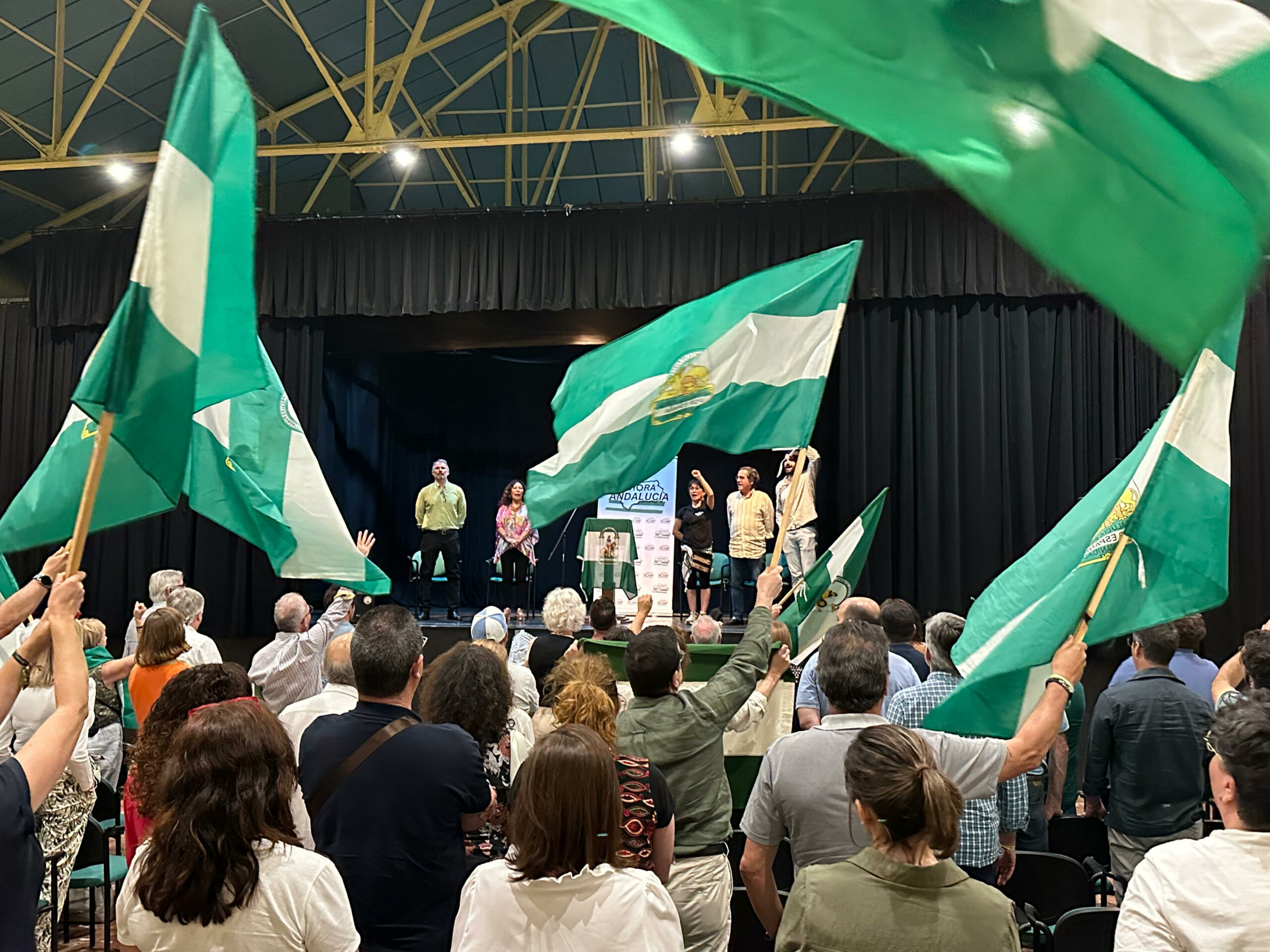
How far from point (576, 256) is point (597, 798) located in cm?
983

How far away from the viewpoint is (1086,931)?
2979mm

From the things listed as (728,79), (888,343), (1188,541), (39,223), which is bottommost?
(1188,541)

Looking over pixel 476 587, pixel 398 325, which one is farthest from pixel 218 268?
pixel 476 587

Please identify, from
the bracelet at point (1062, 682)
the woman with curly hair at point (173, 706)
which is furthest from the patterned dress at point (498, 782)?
the bracelet at point (1062, 682)

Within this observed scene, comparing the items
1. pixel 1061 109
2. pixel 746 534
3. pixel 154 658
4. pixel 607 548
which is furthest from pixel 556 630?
pixel 746 534

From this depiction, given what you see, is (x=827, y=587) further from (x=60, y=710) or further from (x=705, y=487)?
(x=705, y=487)

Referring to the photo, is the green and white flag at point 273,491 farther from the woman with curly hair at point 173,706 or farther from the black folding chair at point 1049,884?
the black folding chair at point 1049,884

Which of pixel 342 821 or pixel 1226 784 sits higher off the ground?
pixel 1226 784

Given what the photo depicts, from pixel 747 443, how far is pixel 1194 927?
2.83 m

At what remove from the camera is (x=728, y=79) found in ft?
7.00

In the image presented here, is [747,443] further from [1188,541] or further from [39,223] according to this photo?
[39,223]

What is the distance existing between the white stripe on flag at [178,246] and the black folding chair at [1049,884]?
9.51ft

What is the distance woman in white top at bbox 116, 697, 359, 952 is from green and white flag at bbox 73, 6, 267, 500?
3.06 feet

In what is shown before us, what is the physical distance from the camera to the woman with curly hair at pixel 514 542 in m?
11.7
